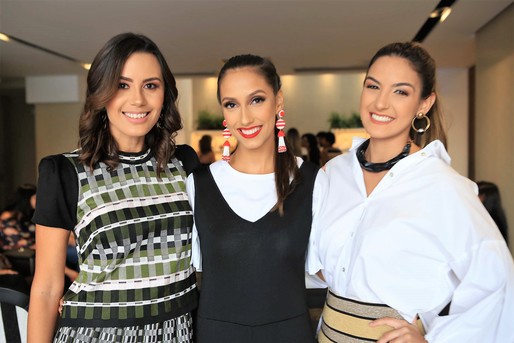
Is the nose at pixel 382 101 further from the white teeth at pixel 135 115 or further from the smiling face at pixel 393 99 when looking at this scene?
the white teeth at pixel 135 115

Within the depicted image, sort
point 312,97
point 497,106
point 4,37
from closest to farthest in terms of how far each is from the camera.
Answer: point 497,106 < point 4,37 < point 312,97

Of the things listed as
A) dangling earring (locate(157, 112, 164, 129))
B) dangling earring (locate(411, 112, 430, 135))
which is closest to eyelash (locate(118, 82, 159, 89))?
dangling earring (locate(157, 112, 164, 129))

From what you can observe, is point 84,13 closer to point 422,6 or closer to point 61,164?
point 422,6

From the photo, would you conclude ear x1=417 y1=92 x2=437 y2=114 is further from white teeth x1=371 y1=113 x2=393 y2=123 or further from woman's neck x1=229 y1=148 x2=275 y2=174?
woman's neck x1=229 y1=148 x2=275 y2=174

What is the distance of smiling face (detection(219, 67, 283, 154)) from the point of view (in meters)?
1.72

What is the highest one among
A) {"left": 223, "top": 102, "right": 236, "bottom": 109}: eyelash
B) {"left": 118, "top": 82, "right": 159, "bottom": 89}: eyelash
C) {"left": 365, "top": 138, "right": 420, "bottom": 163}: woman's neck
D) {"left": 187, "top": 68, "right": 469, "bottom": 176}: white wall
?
{"left": 187, "top": 68, "right": 469, "bottom": 176}: white wall

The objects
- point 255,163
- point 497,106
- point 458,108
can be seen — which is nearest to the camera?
point 255,163

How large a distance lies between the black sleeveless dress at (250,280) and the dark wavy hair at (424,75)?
0.59 meters

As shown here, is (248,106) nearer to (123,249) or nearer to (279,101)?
(279,101)

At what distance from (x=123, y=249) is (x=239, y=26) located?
4.23m

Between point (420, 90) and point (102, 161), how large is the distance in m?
1.11

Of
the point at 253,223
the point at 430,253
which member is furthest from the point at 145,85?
→ the point at 430,253

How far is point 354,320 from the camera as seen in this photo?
1.59 meters

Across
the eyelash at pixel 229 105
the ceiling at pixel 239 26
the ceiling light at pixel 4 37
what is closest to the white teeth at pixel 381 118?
the eyelash at pixel 229 105
